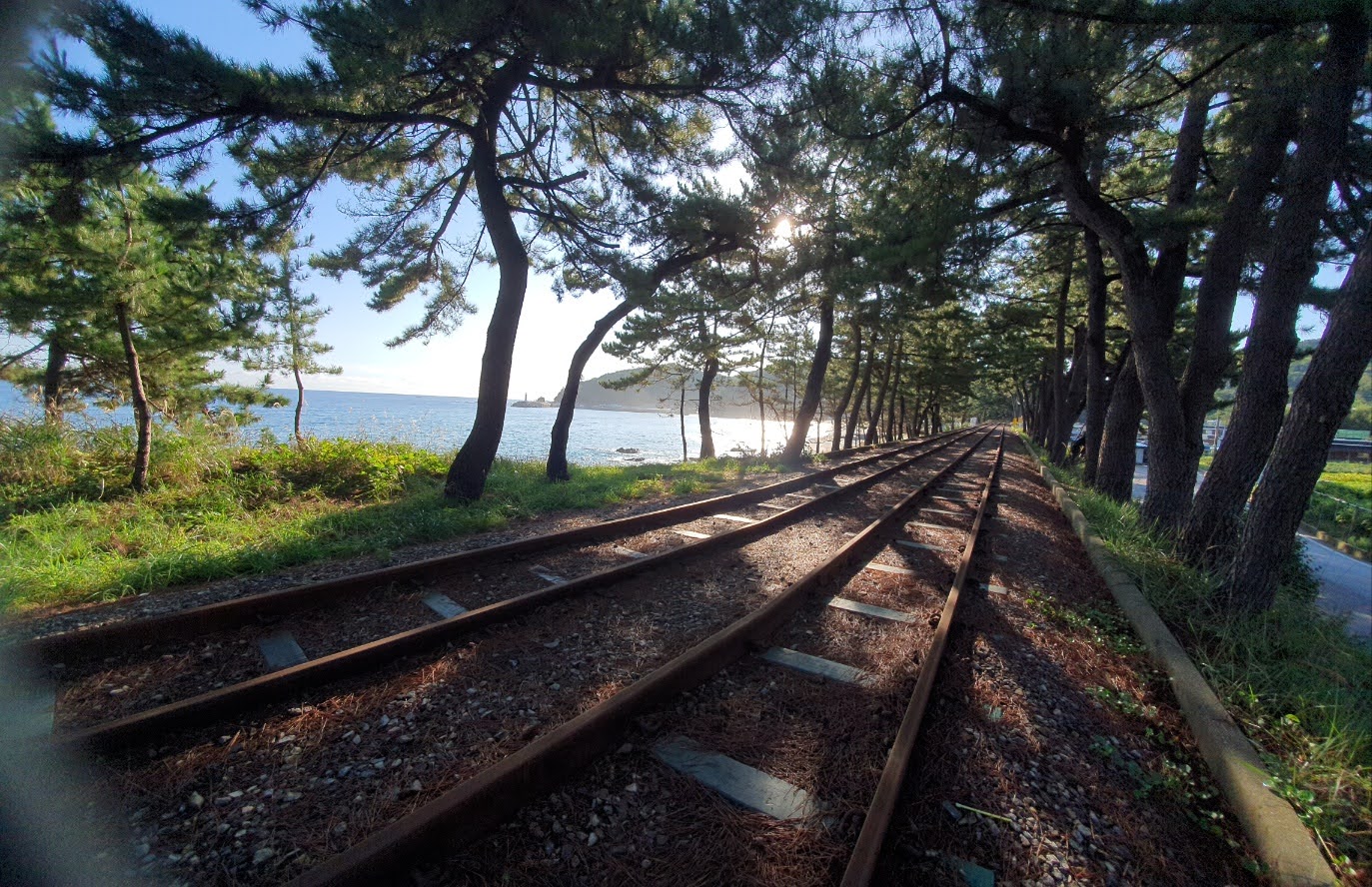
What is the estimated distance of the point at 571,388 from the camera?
11.2 metres

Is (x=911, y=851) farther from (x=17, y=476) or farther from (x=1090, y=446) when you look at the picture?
(x=1090, y=446)

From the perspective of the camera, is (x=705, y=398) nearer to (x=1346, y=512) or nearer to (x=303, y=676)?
(x=303, y=676)

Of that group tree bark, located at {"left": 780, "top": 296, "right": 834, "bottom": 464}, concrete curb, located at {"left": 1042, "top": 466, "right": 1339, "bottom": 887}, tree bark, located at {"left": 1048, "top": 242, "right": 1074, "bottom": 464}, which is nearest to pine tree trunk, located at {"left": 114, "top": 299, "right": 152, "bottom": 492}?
concrete curb, located at {"left": 1042, "top": 466, "right": 1339, "bottom": 887}

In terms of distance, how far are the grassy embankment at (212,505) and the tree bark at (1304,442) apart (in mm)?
6564

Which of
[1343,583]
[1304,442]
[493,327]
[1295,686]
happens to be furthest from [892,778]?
[1343,583]

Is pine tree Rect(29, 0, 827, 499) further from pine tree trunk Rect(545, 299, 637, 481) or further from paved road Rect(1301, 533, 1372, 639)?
paved road Rect(1301, 533, 1372, 639)

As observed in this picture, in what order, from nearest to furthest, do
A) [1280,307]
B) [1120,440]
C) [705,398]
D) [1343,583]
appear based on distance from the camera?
[1280,307], [1120,440], [1343,583], [705,398]

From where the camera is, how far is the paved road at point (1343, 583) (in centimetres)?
895

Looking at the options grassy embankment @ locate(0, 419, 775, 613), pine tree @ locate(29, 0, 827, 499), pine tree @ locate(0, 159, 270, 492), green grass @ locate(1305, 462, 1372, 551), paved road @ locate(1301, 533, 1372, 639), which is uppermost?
pine tree @ locate(29, 0, 827, 499)

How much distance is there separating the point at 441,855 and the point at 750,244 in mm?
9535

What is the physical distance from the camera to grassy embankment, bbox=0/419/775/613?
4.00 metres

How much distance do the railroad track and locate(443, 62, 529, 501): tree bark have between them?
4.51 metres

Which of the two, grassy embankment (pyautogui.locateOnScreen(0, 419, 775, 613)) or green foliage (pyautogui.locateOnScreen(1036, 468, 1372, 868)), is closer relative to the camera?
green foliage (pyautogui.locateOnScreen(1036, 468, 1372, 868))

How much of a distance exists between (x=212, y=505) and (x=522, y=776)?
7002 millimetres
